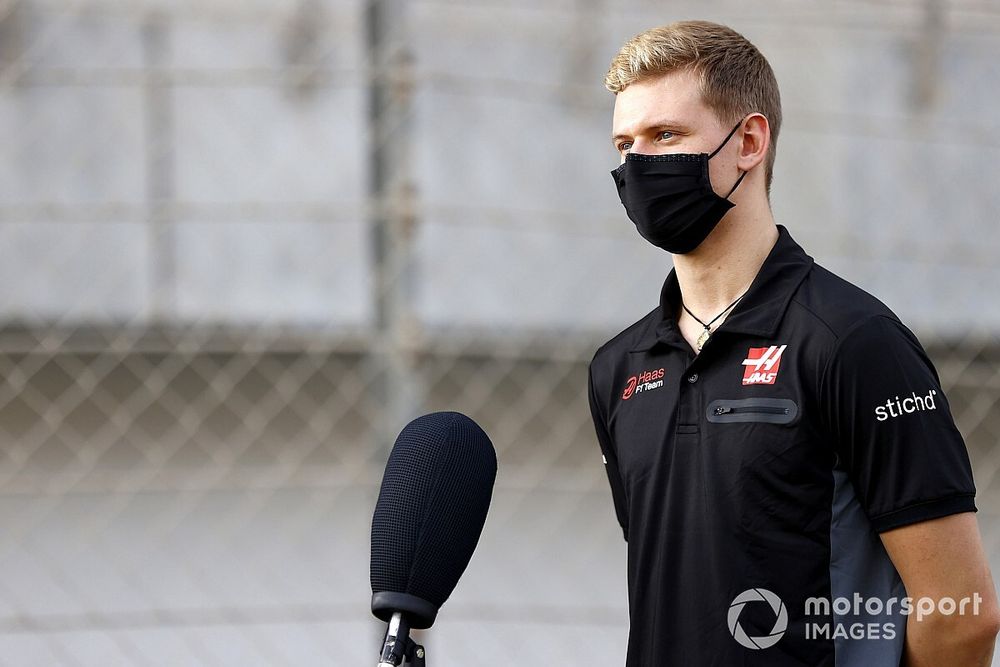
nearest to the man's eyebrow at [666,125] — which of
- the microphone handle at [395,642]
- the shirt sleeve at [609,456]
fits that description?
the shirt sleeve at [609,456]

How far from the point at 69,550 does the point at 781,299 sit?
1.79 m

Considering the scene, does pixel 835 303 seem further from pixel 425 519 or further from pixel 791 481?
pixel 425 519

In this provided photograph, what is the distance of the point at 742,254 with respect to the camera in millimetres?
1396

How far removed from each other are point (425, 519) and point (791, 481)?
0.36 metres

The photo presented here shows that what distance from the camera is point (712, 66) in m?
1.36

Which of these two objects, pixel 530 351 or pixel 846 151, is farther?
pixel 846 151

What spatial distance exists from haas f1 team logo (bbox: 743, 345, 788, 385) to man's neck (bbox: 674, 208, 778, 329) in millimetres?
99

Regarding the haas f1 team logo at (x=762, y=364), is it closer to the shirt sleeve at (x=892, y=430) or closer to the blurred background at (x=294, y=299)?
the shirt sleeve at (x=892, y=430)

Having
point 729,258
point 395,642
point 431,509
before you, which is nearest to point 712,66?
point 729,258

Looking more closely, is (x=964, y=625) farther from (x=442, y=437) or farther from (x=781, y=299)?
(x=442, y=437)

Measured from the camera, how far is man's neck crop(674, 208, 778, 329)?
139cm

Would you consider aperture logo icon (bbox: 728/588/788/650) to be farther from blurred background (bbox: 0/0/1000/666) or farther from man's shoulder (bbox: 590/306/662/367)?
blurred background (bbox: 0/0/1000/666)

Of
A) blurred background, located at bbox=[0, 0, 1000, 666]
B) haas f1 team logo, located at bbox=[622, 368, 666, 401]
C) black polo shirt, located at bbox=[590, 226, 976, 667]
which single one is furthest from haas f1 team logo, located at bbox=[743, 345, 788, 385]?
blurred background, located at bbox=[0, 0, 1000, 666]

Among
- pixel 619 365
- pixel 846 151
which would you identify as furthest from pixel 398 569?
pixel 846 151
